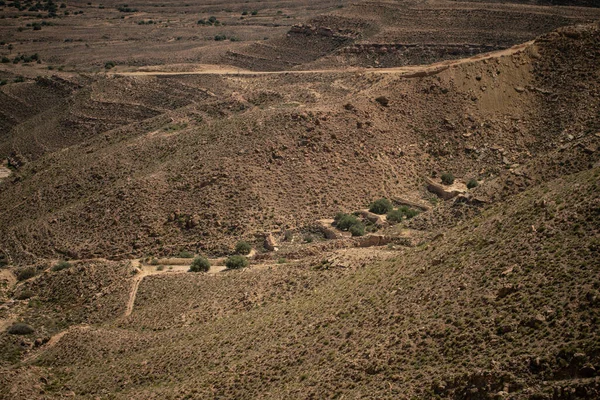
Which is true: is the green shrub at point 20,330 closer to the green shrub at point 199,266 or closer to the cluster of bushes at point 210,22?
the green shrub at point 199,266

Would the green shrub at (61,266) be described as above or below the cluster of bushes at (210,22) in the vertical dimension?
above

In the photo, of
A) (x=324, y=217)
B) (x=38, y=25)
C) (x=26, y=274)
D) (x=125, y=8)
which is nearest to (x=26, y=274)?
(x=26, y=274)

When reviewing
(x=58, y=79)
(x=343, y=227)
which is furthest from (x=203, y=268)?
(x=58, y=79)

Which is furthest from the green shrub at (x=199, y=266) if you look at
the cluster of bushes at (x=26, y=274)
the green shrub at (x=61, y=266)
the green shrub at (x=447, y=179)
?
the green shrub at (x=447, y=179)

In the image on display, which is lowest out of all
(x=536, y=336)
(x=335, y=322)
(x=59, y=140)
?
(x=59, y=140)

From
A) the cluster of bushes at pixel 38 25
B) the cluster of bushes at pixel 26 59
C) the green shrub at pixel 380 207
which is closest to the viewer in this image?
the green shrub at pixel 380 207

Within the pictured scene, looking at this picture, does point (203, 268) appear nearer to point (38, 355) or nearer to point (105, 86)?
point (38, 355)

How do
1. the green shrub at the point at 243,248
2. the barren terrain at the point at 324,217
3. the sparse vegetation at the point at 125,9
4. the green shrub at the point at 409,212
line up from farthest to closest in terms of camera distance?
1. the sparse vegetation at the point at 125,9
2. the green shrub at the point at 409,212
3. the green shrub at the point at 243,248
4. the barren terrain at the point at 324,217
